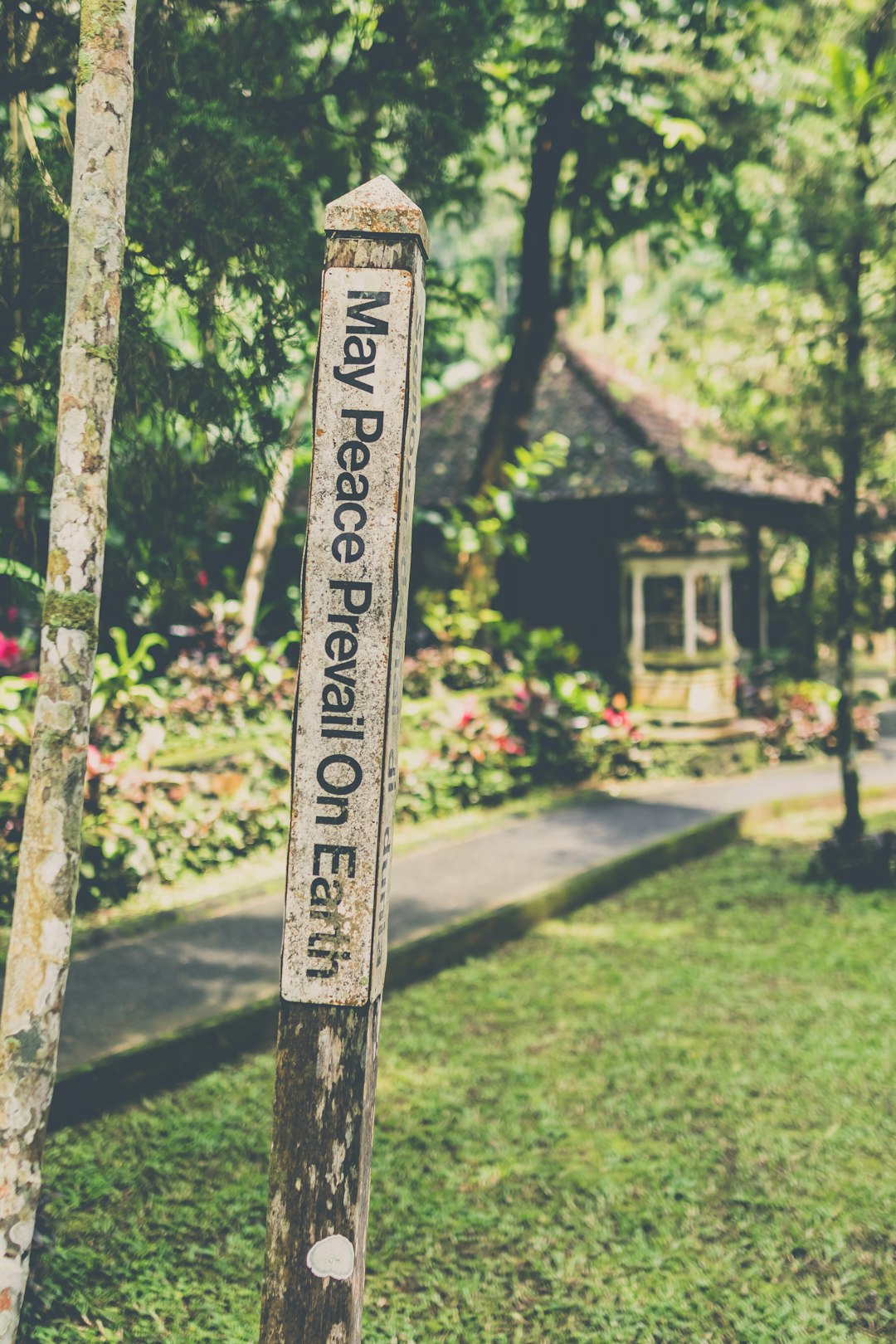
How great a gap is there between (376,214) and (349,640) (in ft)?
3.00

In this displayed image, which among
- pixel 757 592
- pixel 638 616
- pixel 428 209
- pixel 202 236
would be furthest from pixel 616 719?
Answer: pixel 202 236

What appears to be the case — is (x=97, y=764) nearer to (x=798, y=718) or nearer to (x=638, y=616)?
(x=638, y=616)

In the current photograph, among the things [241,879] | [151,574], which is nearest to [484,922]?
[241,879]

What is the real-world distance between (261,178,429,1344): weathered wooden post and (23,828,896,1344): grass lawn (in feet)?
3.25

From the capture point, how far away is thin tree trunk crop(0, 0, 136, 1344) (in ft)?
7.54

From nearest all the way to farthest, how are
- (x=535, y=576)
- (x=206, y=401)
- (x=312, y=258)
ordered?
(x=206, y=401) → (x=312, y=258) → (x=535, y=576)

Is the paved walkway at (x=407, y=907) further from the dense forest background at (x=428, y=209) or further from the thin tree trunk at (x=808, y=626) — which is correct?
the thin tree trunk at (x=808, y=626)

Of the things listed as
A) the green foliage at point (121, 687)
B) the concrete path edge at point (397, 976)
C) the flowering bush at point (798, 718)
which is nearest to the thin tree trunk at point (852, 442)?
the concrete path edge at point (397, 976)

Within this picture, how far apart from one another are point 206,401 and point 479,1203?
9.33 ft

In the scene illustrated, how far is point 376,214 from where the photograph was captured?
225 centimetres

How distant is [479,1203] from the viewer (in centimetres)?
364

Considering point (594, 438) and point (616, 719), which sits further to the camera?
point (594, 438)

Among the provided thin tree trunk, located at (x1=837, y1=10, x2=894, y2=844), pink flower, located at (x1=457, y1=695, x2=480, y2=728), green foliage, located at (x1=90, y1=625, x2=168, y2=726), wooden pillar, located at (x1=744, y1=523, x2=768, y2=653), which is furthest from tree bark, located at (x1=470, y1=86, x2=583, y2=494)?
wooden pillar, located at (x1=744, y1=523, x2=768, y2=653)

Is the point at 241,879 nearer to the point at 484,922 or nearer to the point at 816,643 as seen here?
the point at 484,922
